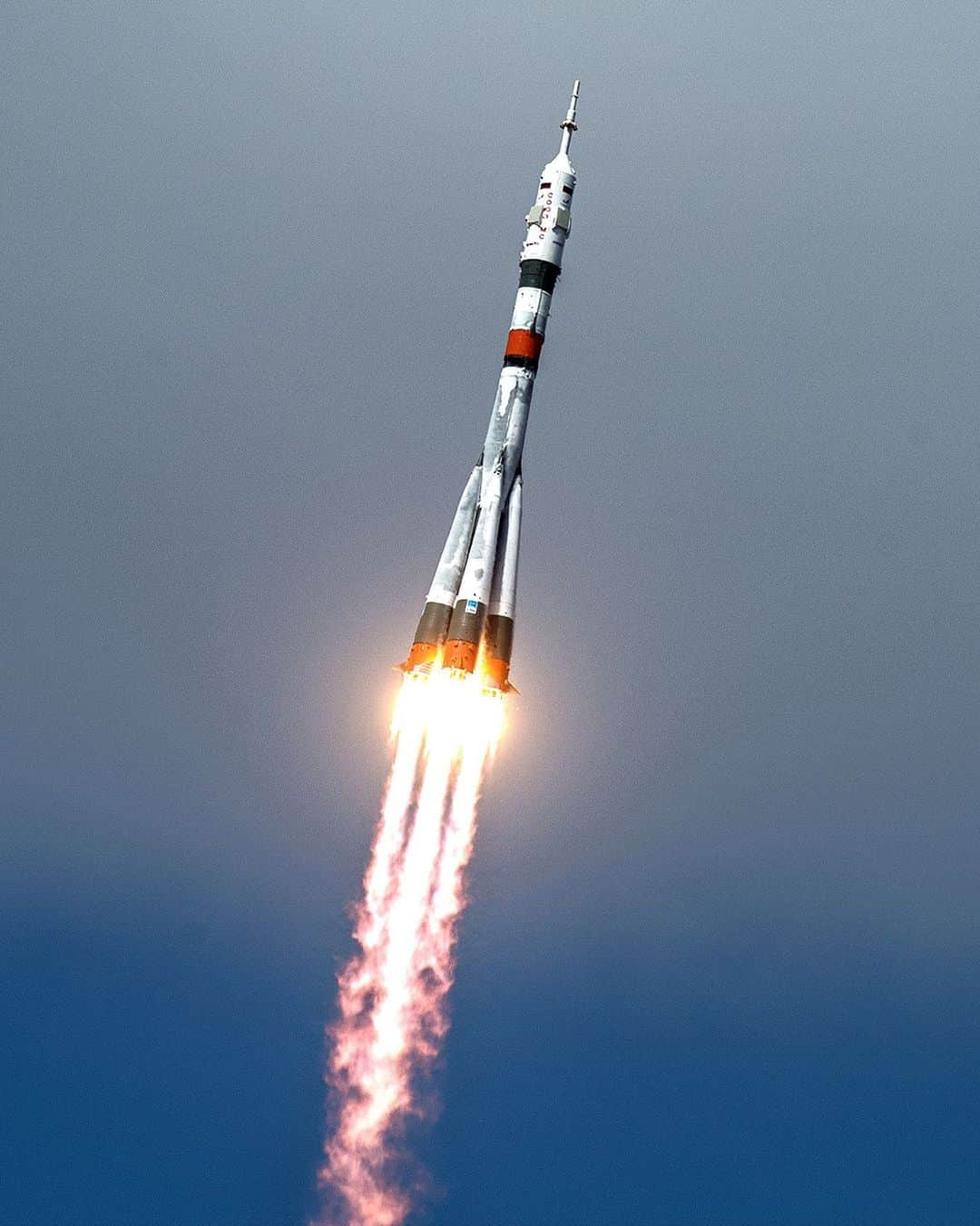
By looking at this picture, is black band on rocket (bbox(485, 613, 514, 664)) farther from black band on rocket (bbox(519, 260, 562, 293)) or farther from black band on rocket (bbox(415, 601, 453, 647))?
black band on rocket (bbox(519, 260, 562, 293))

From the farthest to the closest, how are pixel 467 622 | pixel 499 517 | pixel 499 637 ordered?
pixel 499 517, pixel 499 637, pixel 467 622

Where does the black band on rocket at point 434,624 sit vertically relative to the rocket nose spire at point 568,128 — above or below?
below

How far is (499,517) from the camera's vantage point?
59.8 m

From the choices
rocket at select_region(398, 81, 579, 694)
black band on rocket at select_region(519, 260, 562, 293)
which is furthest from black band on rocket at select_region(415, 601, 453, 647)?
black band on rocket at select_region(519, 260, 562, 293)

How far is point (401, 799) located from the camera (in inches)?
2399

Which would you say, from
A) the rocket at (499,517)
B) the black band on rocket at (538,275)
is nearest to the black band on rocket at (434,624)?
the rocket at (499,517)

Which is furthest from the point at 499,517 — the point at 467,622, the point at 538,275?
the point at 538,275

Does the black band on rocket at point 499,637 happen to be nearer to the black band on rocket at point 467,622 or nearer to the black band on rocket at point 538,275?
the black band on rocket at point 467,622

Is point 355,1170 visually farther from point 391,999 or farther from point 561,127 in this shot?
point 561,127

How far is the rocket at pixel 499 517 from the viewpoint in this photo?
57.3 metres

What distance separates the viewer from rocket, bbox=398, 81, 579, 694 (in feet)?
188

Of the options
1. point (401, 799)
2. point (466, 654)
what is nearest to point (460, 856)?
point (401, 799)

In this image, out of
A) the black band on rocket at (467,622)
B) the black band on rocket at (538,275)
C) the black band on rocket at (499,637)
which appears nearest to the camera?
the black band on rocket at (467,622)

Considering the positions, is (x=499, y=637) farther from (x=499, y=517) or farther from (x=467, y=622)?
(x=499, y=517)
